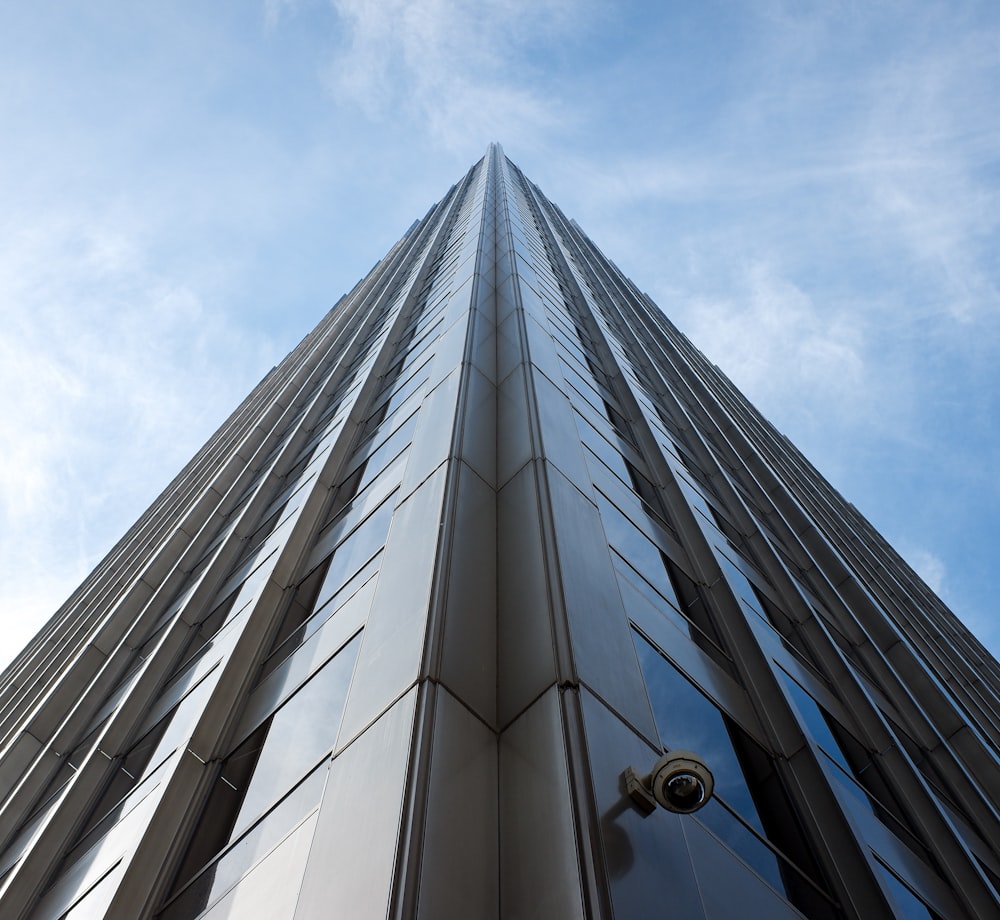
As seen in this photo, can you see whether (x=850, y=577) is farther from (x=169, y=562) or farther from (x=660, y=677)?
(x=169, y=562)

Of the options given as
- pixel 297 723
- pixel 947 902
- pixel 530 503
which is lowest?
pixel 947 902

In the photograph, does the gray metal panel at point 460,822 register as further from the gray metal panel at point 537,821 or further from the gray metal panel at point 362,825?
the gray metal panel at point 362,825

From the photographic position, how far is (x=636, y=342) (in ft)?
114

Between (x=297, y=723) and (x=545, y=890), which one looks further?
(x=297, y=723)

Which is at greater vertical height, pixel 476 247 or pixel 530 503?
pixel 476 247

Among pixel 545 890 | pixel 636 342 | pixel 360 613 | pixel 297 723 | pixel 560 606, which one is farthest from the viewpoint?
pixel 636 342

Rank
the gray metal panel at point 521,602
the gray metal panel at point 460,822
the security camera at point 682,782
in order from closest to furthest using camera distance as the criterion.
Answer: the gray metal panel at point 460,822 → the security camera at point 682,782 → the gray metal panel at point 521,602

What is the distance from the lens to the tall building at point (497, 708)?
21.2ft

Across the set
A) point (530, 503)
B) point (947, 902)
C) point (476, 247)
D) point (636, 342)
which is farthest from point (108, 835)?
point (636, 342)

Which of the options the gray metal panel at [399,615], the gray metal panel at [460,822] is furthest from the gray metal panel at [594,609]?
the gray metal panel at [399,615]

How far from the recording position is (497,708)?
25.8 ft

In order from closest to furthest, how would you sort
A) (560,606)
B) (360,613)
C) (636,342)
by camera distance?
(560,606)
(360,613)
(636,342)

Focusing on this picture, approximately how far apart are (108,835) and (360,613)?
446 cm

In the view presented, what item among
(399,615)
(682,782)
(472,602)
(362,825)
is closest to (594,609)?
(472,602)
